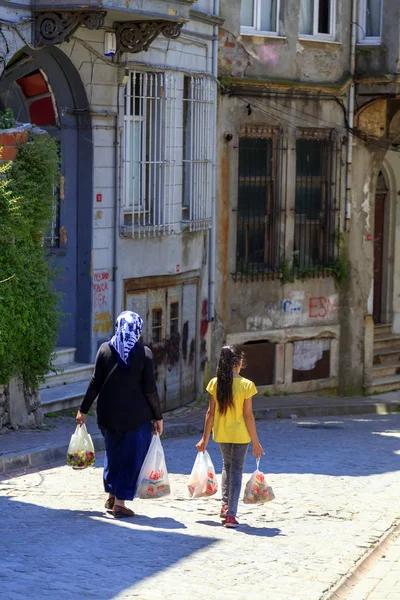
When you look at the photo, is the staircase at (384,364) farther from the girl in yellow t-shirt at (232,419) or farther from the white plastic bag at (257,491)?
the girl in yellow t-shirt at (232,419)

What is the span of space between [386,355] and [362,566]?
14.6 metres

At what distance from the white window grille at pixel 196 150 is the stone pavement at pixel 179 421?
2927 mm

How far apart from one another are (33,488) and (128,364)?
6.21 feet

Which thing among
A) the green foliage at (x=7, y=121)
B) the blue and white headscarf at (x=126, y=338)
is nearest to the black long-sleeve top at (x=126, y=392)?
the blue and white headscarf at (x=126, y=338)

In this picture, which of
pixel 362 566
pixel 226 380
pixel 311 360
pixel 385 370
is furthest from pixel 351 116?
pixel 362 566

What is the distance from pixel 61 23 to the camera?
540 inches

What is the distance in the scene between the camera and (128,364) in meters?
9.40

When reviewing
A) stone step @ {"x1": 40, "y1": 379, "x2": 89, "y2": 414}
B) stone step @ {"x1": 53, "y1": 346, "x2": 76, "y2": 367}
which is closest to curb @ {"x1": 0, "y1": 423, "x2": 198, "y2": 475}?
stone step @ {"x1": 40, "y1": 379, "x2": 89, "y2": 414}

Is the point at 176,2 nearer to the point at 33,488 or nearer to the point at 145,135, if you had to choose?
the point at 145,135

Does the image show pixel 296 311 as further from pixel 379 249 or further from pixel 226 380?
pixel 226 380

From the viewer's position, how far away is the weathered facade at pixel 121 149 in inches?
578

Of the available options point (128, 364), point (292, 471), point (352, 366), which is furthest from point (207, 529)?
point (352, 366)

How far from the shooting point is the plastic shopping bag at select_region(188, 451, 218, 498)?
955cm

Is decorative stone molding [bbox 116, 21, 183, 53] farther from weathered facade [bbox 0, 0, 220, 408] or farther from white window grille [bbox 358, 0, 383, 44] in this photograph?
white window grille [bbox 358, 0, 383, 44]
